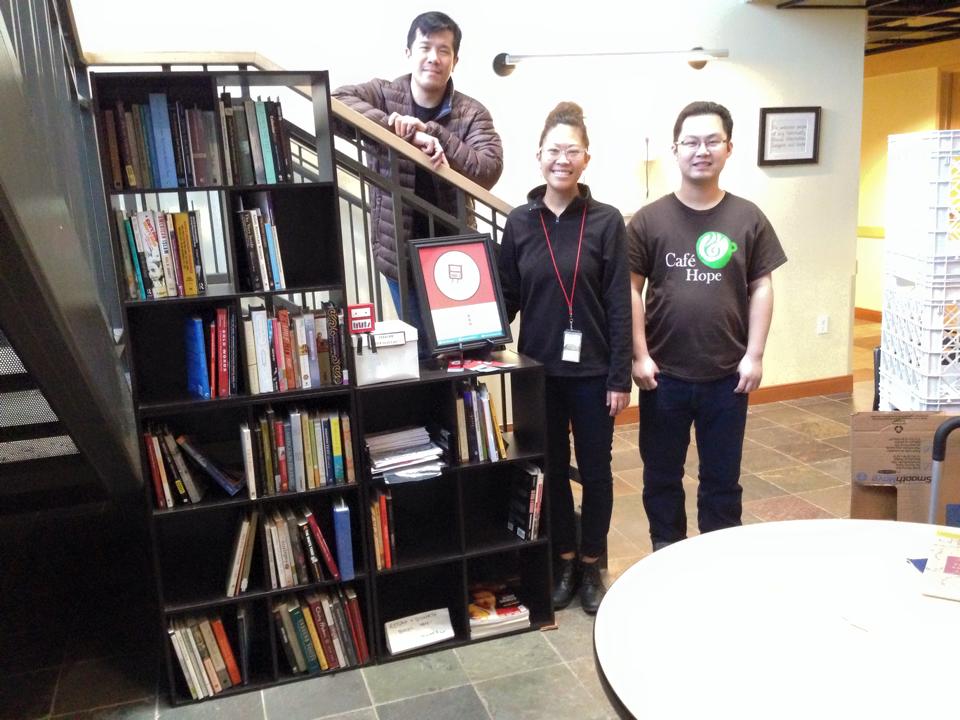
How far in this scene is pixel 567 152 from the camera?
96.8 inches

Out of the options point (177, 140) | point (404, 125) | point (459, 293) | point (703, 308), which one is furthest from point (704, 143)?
point (177, 140)

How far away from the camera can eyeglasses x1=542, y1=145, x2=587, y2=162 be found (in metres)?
2.46

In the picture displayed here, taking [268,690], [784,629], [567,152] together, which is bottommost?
[268,690]

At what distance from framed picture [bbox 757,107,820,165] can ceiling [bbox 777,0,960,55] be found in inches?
22.8

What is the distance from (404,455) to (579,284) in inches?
29.6

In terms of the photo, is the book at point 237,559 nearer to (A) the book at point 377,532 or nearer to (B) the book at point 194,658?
(B) the book at point 194,658

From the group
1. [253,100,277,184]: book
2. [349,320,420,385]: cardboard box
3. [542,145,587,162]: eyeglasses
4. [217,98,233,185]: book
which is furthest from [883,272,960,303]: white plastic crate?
[217,98,233,185]: book

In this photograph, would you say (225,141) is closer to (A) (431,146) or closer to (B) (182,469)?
(A) (431,146)

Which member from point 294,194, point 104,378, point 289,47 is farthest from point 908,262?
point 289,47

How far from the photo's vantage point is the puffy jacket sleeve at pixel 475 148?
2.89 metres

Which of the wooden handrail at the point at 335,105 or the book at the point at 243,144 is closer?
the book at the point at 243,144

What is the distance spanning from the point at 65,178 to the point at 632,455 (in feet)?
10.1

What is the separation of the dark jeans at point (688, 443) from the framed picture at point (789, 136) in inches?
105

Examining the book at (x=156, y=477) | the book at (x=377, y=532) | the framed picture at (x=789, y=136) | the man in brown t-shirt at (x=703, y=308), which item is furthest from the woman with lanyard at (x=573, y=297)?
the framed picture at (x=789, y=136)
